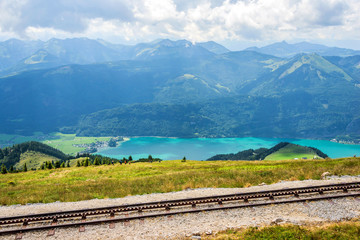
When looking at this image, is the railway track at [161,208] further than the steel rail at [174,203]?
No

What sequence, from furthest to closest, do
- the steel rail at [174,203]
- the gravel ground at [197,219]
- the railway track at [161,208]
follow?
the steel rail at [174,203] → the railway track at [161,208] → the gravel ground at [197,219]

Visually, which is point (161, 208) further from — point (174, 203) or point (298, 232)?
point (298, 232)

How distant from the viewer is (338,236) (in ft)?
59.5

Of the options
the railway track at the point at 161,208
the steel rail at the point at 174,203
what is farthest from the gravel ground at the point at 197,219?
the steel rail at the point at 174,203

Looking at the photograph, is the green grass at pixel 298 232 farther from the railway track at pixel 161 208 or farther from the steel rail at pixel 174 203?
the steel rail at pixel 174 203

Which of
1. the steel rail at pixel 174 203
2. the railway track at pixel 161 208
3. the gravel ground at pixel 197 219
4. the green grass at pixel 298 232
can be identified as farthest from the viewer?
the steel rail at pixel 174 203

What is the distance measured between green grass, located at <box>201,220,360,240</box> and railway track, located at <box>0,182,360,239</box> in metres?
4.38

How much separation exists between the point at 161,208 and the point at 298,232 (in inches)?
464

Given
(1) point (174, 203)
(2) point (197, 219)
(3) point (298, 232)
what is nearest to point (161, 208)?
(1) point (174, 203)

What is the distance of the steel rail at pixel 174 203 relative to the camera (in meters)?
22.8

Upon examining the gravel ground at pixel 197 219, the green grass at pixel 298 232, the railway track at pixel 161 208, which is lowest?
the green grass at pixel 298 232

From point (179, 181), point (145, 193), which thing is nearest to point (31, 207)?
point (145, 193)

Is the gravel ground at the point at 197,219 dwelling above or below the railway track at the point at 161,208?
below

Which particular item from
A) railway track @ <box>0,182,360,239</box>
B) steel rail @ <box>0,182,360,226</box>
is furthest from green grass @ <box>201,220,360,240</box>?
steel rail @ <box>0,182,360,226</box>
